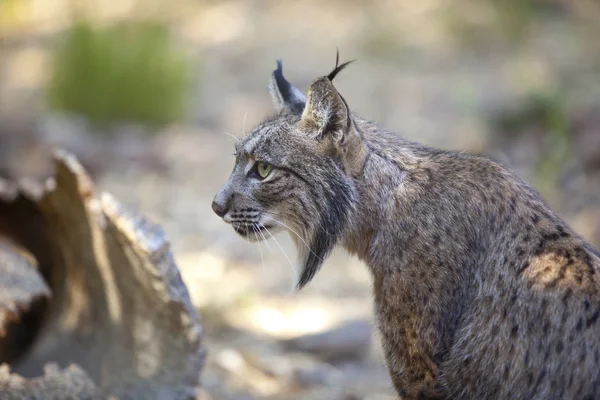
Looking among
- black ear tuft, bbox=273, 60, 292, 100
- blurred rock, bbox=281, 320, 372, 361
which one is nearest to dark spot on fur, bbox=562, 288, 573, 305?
black ear tuft, bbox=273, 60, 292, 100

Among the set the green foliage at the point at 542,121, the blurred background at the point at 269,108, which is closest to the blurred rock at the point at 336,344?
the blurred background at the point at 269,108

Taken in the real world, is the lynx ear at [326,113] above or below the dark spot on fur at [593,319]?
above

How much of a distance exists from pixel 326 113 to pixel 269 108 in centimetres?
650

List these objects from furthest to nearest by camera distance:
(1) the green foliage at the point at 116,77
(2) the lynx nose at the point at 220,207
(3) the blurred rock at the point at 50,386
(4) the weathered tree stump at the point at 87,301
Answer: (1) the green foliage at the point at 116,77
(2) the lynx nose at the point at 220,207
(4) the weathered tree stump at the point at 87,301
(3) the blurred rock at the point at 50,386

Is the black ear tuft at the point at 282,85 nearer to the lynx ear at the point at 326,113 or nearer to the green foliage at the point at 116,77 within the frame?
the lynx ear at the point at 326,113

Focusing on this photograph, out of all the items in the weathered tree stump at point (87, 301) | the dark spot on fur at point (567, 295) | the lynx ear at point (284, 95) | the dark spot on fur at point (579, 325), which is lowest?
the dark spot on fur at point (579, 325)

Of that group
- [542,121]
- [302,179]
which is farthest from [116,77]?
[302,179]

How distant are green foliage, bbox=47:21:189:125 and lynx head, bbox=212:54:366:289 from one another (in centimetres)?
632

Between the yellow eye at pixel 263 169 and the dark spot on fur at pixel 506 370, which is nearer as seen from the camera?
the dark spot on fur at pixel 506 370

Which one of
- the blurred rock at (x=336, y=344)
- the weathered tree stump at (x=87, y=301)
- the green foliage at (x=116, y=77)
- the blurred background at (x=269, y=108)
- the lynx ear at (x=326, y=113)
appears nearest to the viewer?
the lynx ear at (x=326, y=113)

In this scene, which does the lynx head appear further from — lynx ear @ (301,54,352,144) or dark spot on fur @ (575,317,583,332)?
dark spot on fur @ (575,317,583,332)

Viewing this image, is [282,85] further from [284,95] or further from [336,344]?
[336,344]

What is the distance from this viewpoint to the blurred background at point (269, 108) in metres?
5.99

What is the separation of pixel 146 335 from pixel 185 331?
0.40m
